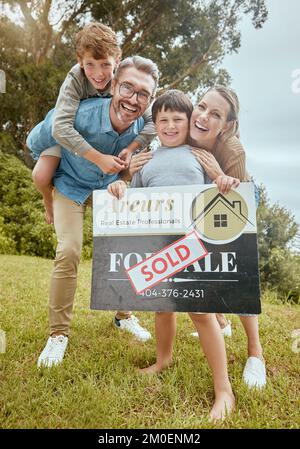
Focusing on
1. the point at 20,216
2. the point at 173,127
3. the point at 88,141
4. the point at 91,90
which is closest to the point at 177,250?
the point at 173,127

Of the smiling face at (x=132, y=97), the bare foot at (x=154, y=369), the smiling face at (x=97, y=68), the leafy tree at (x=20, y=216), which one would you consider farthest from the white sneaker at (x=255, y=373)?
the leafy tree at (x=20, y=216)

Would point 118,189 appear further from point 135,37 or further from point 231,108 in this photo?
point 135,37

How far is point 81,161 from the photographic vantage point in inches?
45.6

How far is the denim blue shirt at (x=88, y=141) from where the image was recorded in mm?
1099

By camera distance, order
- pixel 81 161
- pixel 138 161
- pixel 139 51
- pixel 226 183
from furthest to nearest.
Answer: pixel 139 51 → pixel 81 161 → pixel 138 161 → pixel 226 183

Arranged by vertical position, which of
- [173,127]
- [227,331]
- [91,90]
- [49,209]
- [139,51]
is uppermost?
[139,51]

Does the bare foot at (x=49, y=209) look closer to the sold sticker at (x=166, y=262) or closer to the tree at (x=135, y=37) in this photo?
the sold sticker at (x=166, y=262)

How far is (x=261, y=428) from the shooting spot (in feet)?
2.87

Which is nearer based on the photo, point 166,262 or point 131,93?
point 166,262

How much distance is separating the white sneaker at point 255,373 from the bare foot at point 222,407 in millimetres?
101

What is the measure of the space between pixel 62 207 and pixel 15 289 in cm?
94

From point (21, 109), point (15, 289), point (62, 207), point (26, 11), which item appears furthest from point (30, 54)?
point (62, 207)

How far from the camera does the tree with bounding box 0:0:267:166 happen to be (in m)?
1.41

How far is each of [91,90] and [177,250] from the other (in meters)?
0.51
